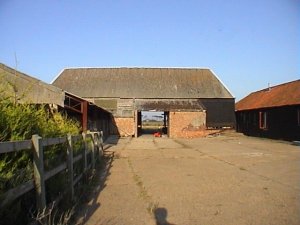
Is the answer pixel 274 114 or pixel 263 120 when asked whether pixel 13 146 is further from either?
pixel 263 120

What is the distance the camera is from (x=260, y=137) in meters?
37.5

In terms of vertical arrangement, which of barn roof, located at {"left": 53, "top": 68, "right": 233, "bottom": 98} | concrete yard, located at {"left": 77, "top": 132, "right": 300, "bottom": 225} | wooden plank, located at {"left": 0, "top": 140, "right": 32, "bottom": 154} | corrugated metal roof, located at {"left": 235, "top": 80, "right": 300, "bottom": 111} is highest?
barn roof, located at {"left": 53, "top": 68, "right": 233, "bottom": 98}

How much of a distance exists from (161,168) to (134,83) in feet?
116

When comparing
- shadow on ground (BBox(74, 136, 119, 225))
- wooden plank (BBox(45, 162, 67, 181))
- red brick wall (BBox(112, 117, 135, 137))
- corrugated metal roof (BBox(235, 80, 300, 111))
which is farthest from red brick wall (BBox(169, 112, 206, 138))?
wooden plank (BBox(45, 162, 67, 181))

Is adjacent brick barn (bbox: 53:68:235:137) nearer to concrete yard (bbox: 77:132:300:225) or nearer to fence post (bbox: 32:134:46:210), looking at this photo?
concrete yard (bbox: 77:132:300:225)

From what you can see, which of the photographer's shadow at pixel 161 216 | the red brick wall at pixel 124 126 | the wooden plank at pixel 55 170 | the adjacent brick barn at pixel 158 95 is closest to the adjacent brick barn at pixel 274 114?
the adjacent brick barn at pixel 158 95

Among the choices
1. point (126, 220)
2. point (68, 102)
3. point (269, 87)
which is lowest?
point (126, 220)

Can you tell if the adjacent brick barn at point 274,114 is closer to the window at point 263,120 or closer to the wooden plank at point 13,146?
the window at point 263,120

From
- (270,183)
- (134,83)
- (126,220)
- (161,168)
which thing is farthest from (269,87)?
(126,220)

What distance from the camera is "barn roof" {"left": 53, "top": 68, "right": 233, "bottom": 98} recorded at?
47.3 metres

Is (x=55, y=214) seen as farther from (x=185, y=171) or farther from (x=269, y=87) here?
(x=269, y=87)

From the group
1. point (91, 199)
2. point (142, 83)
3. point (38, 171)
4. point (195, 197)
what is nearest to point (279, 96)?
point (142, 83)

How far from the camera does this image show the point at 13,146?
4.35 metres

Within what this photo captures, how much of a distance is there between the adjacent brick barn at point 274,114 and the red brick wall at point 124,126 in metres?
11.8
